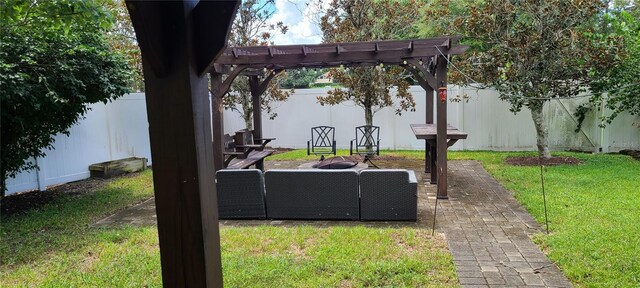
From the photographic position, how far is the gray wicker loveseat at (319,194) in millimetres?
4688

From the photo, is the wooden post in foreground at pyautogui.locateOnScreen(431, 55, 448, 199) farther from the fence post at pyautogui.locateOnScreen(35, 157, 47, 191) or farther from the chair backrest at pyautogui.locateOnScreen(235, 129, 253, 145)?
the fence post at pyautogui.locateOnScreen(35, 157, 47, 191)

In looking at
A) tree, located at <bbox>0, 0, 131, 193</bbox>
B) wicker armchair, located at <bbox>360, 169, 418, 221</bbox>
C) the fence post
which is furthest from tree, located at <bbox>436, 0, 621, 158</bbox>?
the fence post

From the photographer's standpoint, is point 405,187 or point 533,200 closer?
point 405,187

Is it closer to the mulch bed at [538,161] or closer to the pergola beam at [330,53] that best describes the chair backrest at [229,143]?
the pergola beam at [330,53]

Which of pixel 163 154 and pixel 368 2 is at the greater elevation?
pixel 368 2

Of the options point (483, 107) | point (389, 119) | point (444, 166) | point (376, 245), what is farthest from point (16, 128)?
point (483, 107)

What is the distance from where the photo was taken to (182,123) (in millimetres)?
1376

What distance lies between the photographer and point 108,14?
3.74m

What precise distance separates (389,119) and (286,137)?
3079 mm

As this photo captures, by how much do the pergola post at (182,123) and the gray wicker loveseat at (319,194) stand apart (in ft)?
10.8

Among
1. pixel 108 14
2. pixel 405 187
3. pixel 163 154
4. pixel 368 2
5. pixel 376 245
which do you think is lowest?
pixel 376 245

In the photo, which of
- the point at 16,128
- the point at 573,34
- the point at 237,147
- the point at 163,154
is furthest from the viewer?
the point at 237,147

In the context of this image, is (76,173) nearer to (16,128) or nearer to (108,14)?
(16,128)

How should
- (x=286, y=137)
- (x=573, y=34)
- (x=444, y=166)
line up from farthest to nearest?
1. (x=286, y=137)
2. (x=573, y=34)
3. (x=444, y=166)
